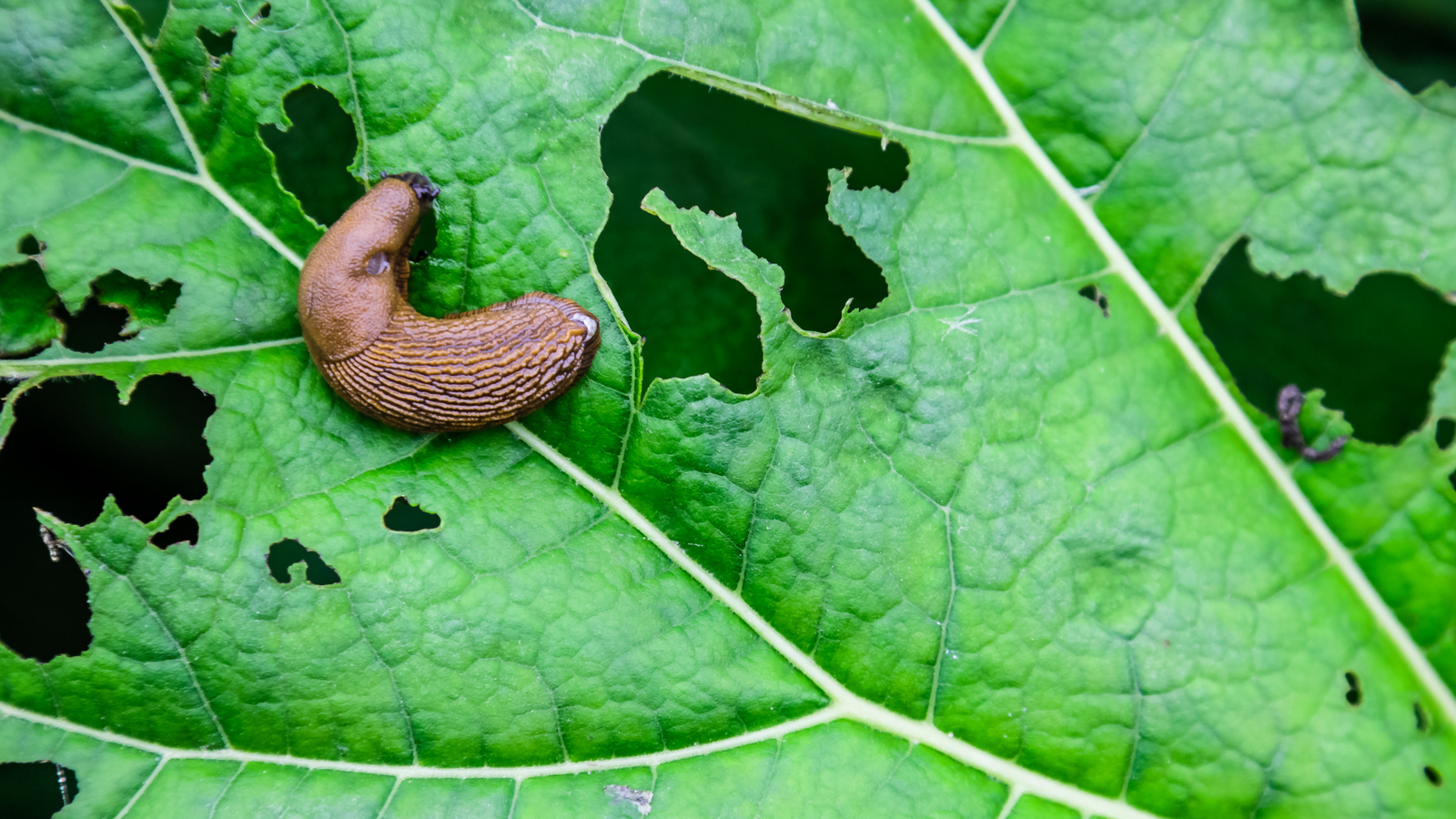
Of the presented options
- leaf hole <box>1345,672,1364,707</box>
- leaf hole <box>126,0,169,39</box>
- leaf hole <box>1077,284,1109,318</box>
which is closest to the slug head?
leaf hole <box>126,0,169,39</box>

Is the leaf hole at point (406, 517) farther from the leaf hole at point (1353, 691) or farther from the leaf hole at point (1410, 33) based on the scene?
the leaf hole at point (1410, 33)

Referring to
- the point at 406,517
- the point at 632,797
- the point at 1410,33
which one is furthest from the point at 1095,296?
the point at 406,517

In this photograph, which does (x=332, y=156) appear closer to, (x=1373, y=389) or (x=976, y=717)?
(x=976, y=717)

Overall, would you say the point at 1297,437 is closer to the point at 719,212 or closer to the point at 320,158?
the point at 719,212

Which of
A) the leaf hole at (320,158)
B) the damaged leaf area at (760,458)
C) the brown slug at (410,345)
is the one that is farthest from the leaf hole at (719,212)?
the leaf hole at (320,158)

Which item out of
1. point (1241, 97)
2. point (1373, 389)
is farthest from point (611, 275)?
point (1373, 389)

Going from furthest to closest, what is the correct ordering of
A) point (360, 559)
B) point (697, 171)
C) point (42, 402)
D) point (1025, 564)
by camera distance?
point (697, 171) < point (42, 402) < point (1025, 564) < point (360, 559)

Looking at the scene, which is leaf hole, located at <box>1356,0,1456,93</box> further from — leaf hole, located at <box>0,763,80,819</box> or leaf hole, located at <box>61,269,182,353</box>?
leaf hole, located at <box>0,763,80,819</box>
